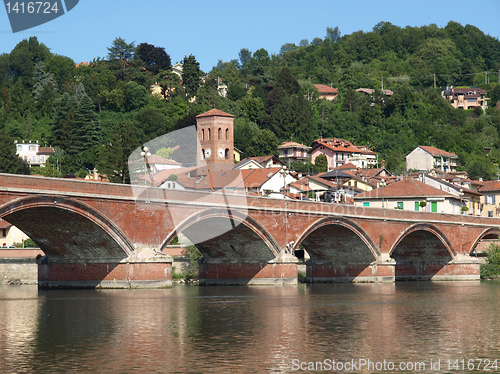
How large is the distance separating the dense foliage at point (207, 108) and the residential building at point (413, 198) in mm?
31125

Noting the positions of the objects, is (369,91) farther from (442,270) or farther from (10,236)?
(10,236)

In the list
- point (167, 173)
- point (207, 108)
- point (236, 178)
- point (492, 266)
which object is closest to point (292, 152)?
point (207, 108)

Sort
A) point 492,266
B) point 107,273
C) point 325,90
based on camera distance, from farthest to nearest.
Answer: point 325,90 → point 492,266 → point 107,273

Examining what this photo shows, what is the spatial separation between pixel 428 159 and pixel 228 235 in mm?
75492

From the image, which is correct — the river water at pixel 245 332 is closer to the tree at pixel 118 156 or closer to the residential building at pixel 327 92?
the tree at pixel 118 156

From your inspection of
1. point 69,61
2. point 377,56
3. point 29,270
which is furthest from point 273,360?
point 377,56

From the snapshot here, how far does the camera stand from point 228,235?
51500mm

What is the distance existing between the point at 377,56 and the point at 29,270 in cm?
14075

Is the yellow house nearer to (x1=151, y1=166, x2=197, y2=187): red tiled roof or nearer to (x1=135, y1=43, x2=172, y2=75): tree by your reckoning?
(x1=135, y1=43, x2=172, y2=75): tree

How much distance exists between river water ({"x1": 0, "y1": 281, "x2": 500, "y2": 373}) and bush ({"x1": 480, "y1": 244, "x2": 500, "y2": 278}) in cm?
2282

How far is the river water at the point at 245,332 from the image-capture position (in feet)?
69.5

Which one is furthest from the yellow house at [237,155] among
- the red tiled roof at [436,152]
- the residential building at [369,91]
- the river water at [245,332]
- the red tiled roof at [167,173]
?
the river water at [245,332]

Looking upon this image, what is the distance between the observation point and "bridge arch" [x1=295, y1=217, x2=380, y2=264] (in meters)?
56.1

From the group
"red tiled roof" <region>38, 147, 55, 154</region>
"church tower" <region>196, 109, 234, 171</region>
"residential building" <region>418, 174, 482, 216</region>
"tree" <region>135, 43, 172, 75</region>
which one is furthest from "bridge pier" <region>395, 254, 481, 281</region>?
"tree" <region>135, 43, 172, 75</region>
